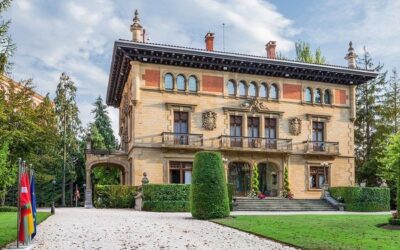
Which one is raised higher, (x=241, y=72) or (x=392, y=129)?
(x=241, y=72)

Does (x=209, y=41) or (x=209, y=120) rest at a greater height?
(x=209, y=41)

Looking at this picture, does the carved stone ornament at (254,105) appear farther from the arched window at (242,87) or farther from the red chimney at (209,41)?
the red chimney at (209,41)

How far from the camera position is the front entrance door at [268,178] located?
34406 mm

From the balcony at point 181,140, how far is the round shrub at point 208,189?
1112 centimetres

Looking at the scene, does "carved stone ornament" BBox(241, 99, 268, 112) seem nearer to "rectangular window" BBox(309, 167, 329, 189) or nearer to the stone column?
"rectangular window" BBox(309, 167, 329, 189)

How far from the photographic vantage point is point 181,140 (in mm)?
31578

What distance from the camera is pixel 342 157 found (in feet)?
118

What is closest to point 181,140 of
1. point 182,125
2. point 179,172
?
point 182,125

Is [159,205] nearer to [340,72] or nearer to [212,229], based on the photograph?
[212,229]

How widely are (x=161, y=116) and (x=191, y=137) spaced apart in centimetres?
247

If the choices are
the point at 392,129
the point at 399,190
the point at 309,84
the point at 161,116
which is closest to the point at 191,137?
the point at 161,116

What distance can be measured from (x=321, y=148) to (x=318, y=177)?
7.19ft

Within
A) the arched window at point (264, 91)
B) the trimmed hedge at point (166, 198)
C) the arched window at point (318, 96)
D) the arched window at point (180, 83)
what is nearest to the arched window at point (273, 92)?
the arched window at point (264, 91)

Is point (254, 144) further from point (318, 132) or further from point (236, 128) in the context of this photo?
point (318, 132)
